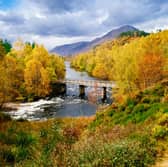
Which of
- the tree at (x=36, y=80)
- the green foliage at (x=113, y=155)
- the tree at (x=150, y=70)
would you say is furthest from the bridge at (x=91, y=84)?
the green foliage at (x=113, y=155)

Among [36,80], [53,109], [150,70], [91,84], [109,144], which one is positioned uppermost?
[150,70]

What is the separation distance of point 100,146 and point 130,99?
10.6 m

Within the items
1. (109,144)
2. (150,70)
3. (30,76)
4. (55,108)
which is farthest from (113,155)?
(30,76)

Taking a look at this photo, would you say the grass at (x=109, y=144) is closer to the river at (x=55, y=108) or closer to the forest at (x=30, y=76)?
the river at (x=55, y=108)

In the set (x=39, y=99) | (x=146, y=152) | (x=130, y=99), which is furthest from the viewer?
(x=39, y=99)

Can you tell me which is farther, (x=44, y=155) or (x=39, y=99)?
(x=39, y=99)

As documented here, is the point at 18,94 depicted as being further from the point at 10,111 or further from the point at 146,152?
the point at 146,152

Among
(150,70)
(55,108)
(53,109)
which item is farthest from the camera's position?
(55,108)

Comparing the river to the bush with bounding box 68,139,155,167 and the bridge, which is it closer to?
the bridge

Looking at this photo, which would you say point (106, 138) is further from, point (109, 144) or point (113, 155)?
point (113, 155)

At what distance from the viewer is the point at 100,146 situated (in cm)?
833

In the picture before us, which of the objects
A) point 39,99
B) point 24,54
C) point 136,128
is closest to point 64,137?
point 136,128

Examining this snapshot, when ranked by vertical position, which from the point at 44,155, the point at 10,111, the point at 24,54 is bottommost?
the point at 10,111

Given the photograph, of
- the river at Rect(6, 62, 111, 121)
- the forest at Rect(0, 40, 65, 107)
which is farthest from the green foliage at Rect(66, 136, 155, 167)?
the forest at Rect(0, 40, 65, 107)
